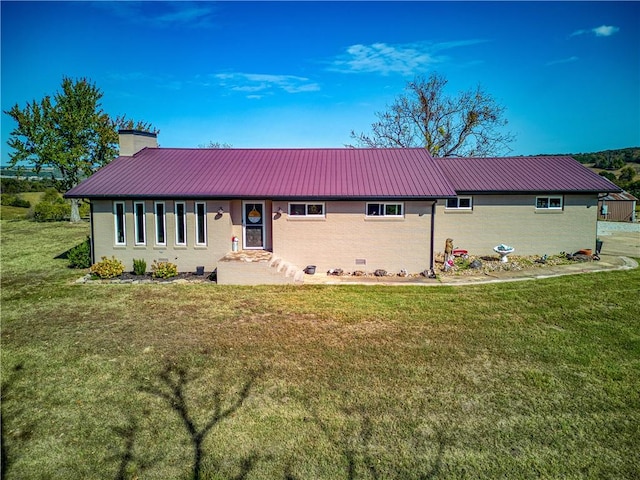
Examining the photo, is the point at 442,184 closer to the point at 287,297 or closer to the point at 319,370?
the point at 287,297

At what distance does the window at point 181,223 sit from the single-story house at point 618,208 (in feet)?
123

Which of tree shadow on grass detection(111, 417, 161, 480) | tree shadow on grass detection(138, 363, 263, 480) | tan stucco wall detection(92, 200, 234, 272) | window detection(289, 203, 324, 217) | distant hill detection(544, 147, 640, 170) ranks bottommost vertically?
tree shadow on grass detection(111, 417, 161, 480)

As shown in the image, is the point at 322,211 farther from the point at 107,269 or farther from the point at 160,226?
the point at 107,269

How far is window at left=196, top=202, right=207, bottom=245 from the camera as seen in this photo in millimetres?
15969

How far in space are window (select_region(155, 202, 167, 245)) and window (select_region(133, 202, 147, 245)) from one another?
1.74ft

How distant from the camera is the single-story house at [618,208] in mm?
37531

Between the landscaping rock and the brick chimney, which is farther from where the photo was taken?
the brick chimney

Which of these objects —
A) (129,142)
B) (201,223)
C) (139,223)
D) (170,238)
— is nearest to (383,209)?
(201,223)

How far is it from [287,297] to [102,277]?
7.48 metres

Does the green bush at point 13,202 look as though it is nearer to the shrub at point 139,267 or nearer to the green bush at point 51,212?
the green bush at point 51,212

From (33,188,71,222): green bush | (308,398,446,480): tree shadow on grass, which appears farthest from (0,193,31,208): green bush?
(308,398,446,480): tree shadow on grass

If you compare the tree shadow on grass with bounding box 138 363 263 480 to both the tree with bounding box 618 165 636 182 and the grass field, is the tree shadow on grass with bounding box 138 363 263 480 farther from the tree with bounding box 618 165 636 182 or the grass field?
the tree with bounding box 618 165 636 182

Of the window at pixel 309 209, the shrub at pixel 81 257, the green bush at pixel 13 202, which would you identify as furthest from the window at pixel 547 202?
the green bush at pixel 13 202

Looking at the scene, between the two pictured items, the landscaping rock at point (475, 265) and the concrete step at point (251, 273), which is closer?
the concrete step at point (251, 273)
